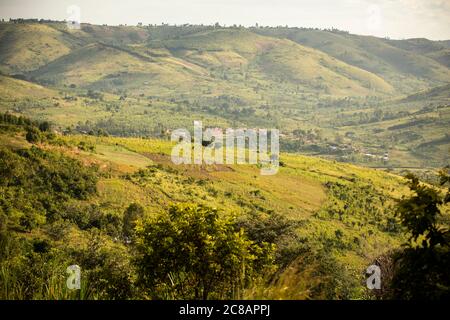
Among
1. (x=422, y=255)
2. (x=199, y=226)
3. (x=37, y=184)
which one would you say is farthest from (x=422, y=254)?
(x=37, y=184)

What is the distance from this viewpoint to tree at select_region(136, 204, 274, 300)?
59.3 feet

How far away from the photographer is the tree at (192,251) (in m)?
18.1

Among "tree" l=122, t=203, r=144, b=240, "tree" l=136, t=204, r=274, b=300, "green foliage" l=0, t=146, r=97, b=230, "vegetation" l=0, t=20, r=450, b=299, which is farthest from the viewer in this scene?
"tree" l=122, t=203, r=144, b=240

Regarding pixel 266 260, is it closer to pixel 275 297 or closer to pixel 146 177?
pixel 275 297

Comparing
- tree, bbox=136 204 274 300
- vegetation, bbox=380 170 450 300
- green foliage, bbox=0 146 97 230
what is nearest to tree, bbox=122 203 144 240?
green foliage, bbox=0 146 97 230

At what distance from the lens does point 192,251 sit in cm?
1822

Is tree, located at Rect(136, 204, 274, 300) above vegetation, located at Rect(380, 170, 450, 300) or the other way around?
the other way around

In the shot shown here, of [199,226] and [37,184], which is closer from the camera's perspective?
[199,226]

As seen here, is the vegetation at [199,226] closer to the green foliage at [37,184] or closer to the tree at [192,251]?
the tree at [192,251]

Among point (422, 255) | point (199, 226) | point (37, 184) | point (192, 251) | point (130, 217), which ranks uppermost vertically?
point (422, 255)

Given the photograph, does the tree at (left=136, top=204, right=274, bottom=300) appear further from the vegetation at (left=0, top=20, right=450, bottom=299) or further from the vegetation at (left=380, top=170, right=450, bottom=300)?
the vegetation at (left=380, top=170, right=450, bottom=300)

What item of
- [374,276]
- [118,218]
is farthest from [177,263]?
[118,218]

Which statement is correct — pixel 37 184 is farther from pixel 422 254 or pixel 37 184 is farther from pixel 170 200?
pixel 422 254
